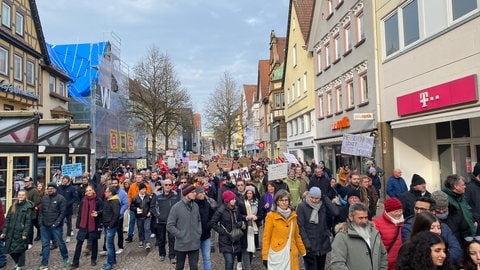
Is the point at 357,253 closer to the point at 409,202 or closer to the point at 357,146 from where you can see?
the point at 409,202

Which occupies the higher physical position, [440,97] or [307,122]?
[307,122]

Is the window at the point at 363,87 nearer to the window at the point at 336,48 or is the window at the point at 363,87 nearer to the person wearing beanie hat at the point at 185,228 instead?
the window at the point at 336,48

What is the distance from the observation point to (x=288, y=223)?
5309mm

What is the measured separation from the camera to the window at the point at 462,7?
9.88m

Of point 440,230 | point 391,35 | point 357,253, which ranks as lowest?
point 357,253

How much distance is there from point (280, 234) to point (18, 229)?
555cm

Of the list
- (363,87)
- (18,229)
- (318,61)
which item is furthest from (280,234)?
(318,61)

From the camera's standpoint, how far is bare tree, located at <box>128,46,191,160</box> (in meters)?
35.3

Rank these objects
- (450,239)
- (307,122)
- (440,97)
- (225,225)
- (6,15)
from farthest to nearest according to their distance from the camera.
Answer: (307,122)
(6,15)
(440,97)
(225,225)
(450,239)

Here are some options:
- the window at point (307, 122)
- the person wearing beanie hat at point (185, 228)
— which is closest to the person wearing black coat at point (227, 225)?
the person wearing beanie hat at point (185, 228)

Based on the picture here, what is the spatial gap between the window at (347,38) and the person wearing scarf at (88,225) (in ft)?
47.4

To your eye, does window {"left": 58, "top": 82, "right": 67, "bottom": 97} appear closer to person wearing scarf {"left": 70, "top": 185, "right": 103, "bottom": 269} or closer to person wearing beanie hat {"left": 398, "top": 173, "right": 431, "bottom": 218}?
person wearing scarf {"left": 70, "top": 185, "right": 103, "bottom": 269}

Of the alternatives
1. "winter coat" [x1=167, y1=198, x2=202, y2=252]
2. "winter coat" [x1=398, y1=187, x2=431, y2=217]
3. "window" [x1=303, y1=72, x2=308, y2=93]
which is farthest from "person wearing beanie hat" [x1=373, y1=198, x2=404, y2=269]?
"window" [x1=303, y1=72, x2=308, y2=93]

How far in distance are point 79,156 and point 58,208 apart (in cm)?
1377
